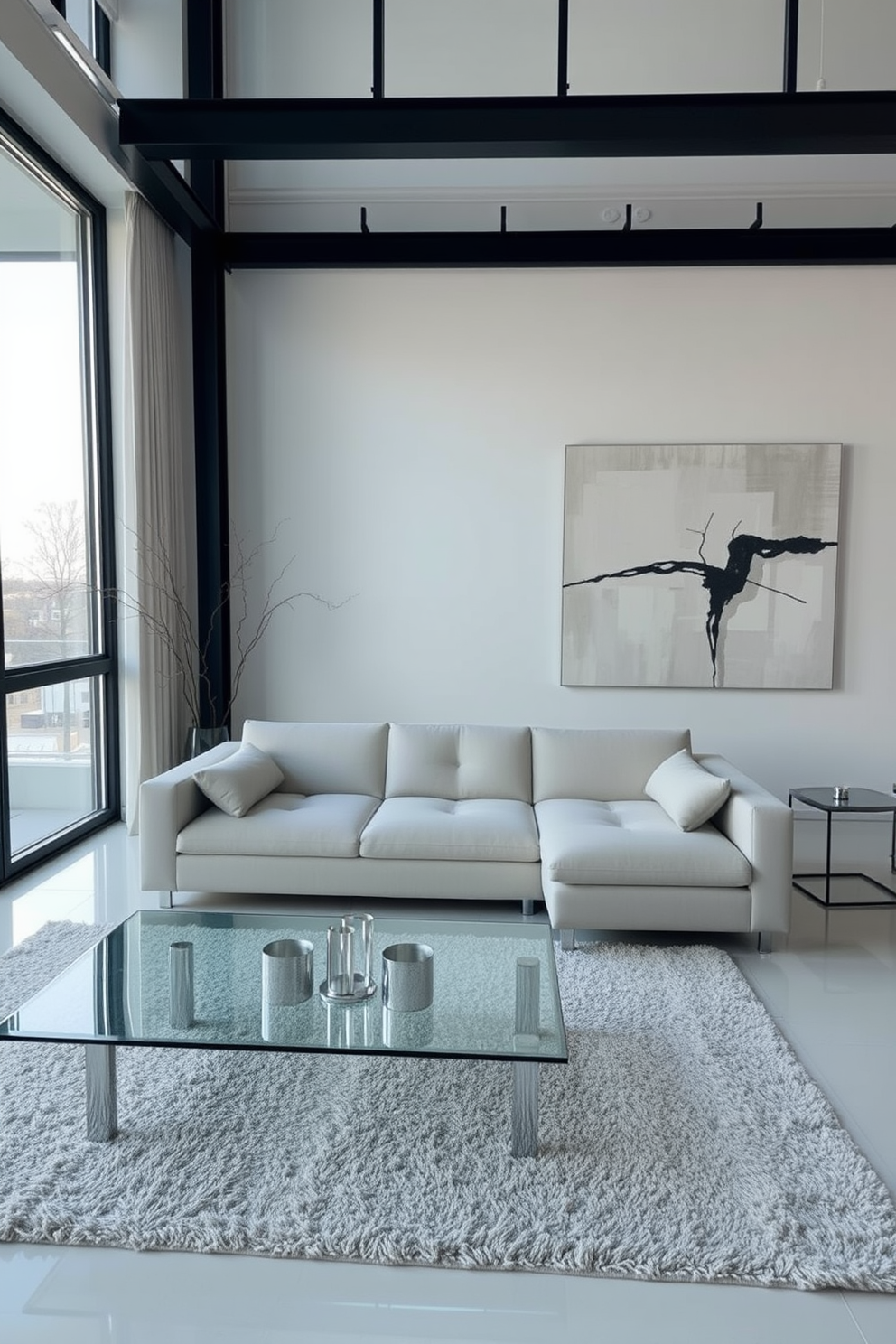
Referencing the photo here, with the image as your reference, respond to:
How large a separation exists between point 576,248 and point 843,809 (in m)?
3.43

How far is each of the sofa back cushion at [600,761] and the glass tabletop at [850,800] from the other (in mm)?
610

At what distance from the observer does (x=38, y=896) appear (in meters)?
4.17

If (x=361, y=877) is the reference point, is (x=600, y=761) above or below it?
above

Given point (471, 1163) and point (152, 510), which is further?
point (152, 510)

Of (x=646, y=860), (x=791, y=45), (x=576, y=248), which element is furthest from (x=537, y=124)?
(x=646, y=860)

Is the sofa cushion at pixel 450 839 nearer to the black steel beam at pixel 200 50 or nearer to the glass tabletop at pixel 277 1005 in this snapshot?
the glass tabletop at pixel 277 1005

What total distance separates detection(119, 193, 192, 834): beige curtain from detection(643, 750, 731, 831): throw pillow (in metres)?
2.83

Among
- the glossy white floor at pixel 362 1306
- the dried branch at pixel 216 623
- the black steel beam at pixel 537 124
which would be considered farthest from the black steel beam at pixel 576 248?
the glossy white floor at pixel 362 1306

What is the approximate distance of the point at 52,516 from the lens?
486 cm

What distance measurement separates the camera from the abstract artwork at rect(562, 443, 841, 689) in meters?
5.55

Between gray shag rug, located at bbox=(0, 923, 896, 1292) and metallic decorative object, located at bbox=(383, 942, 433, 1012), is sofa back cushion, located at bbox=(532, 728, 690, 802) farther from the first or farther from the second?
metallic decorative object, located at bbox=(383, 942, 433, 1012)

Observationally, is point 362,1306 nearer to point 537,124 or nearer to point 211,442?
point 537,124

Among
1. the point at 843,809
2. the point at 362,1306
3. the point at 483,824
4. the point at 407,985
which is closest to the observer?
the point at 362,1306

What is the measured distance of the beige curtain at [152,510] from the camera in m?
5.00
